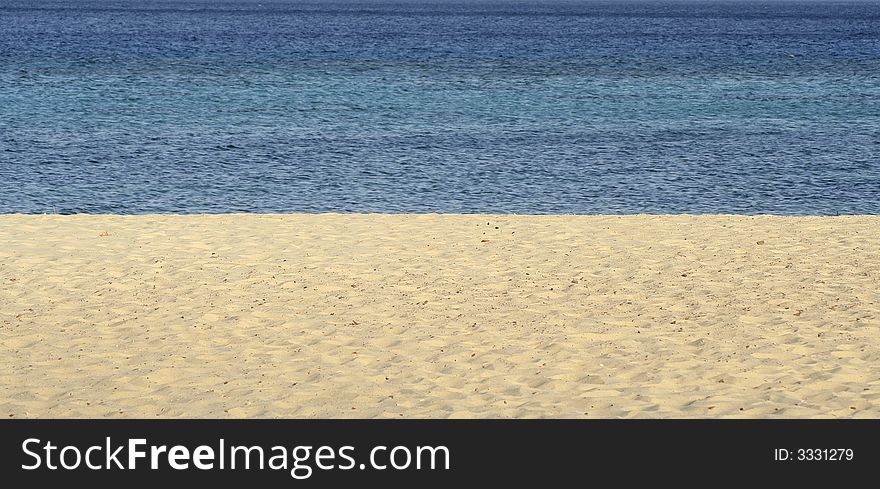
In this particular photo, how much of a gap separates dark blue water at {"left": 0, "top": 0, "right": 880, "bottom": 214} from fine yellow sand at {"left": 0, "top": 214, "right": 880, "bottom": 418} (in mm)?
6827

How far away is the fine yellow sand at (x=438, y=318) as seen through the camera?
938cm

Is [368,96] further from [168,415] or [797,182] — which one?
[168,415]

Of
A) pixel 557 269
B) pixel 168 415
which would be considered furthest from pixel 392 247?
pixel 168 415

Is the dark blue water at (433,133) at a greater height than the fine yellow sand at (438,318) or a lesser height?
greater

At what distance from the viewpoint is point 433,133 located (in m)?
33.7

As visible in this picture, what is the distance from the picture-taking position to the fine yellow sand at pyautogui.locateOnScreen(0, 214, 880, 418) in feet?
30.8

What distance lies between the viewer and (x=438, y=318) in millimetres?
11875

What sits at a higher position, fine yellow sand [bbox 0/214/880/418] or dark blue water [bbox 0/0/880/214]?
dark blue water [bbox 0/0/880/214]

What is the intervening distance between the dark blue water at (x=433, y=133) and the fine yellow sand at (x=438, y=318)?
22.4 ft

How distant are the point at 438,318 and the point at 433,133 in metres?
22.2

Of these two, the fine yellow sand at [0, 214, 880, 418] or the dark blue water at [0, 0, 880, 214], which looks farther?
the dark blue water at [0, 0, 880, 214]

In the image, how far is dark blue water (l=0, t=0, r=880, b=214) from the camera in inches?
956

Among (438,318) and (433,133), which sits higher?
(433,133)

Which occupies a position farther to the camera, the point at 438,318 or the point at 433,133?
the point at 433,133
